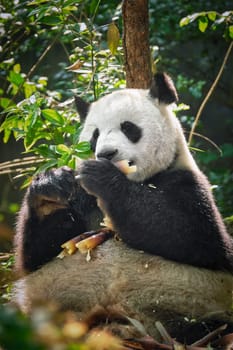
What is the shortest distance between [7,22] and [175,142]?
307 centimetres

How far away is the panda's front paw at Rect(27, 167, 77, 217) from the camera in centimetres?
330

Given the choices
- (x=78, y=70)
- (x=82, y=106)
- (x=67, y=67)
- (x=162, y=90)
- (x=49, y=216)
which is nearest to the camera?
(x=49, y=216)

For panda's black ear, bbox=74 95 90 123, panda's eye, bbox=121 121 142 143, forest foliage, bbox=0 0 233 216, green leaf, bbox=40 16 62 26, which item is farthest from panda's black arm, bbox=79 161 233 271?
green leaf, bbox=40 16 62 26

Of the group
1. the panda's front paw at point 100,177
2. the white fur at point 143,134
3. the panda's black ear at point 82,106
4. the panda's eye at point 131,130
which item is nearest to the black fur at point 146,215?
the panda's front paw at point 100,177

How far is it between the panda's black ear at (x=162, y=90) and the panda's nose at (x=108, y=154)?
27.2 inches

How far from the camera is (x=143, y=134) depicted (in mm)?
3562

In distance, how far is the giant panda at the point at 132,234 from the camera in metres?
3.18

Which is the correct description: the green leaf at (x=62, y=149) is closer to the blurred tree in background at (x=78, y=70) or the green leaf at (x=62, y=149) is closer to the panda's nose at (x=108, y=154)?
the blurred tree in background at (x=78, y=70)

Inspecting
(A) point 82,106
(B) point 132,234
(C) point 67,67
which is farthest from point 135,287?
(C) point 67,67

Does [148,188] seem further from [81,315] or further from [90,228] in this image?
[81,315]

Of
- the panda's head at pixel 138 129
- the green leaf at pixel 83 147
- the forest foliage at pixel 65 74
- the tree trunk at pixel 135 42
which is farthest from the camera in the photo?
the tree trunk at pixel 135 42

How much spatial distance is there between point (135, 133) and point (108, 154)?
1.13 ft

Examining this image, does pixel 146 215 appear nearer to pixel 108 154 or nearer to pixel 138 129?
pixel 108 154

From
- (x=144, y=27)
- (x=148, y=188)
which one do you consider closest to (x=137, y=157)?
(x=148, y=188)
